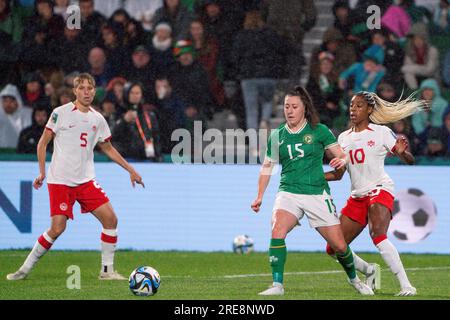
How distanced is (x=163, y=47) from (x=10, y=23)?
2560 mm

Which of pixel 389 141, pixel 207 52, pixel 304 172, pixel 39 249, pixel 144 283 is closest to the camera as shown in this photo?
pixel 144 283

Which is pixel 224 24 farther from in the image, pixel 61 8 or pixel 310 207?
pixel 310 207

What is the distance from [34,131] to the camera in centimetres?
1780

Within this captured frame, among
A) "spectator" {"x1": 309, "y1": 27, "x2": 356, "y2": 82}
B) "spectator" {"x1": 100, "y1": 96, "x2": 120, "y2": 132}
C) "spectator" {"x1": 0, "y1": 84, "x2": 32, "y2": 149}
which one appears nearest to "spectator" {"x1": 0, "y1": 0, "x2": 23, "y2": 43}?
"spectator" {"x1": 0, "y1": 84, "x2": 32, "y2": 149}

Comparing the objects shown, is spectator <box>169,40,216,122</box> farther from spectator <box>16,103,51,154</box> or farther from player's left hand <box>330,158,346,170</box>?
player's left hand <box>330,158,346,170</box>

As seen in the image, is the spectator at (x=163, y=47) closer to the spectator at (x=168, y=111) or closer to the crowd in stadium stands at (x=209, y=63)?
the crowd in stadium stands at (x=209, y=63)

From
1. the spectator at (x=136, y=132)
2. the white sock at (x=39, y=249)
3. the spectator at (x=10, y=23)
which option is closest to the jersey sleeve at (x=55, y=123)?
the white sock at (x=39, y=249)

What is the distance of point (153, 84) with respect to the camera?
18.3 meters

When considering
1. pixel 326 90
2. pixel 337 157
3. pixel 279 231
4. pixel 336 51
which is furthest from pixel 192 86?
pixel 279 231

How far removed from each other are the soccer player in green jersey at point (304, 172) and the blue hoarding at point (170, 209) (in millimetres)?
6230

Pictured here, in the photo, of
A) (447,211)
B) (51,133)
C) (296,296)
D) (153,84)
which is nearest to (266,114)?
(153,84)

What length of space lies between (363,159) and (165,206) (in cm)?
615

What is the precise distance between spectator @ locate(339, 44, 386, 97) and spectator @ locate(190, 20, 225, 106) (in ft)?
6.29

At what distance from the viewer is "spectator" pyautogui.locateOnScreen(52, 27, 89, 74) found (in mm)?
18750
